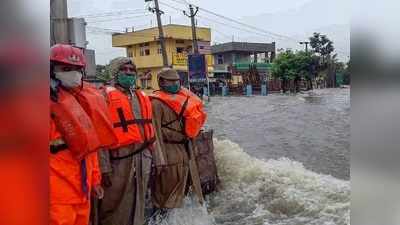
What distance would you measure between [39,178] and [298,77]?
2170 centimetres

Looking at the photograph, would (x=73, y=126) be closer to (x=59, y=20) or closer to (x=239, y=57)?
(x=59, y=20)

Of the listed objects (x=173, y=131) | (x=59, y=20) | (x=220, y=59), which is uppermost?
(x=220, y=59)

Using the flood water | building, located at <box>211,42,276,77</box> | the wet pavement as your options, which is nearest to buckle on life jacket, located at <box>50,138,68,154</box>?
the flood water

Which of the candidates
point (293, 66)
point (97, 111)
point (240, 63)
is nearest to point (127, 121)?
point (97, 111)

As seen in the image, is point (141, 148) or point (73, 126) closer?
point (73, 126)

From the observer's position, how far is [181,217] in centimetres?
461

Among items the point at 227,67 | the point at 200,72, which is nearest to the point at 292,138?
the point at 200,72

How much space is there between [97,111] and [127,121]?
0.70 metres

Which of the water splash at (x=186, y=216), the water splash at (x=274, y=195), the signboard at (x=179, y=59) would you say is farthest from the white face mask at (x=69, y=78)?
the signboard at (x=179, y=59)

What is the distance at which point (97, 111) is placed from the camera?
262 centimetres

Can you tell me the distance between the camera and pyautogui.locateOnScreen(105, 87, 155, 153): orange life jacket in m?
3.27

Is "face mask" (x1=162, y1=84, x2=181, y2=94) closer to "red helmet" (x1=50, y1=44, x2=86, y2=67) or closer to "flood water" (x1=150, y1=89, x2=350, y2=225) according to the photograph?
"flood water" (x1=150, y1=89, x2=350, y2=225)

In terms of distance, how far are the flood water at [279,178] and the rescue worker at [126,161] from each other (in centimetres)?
108

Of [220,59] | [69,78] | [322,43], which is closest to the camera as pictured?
[69,78]
